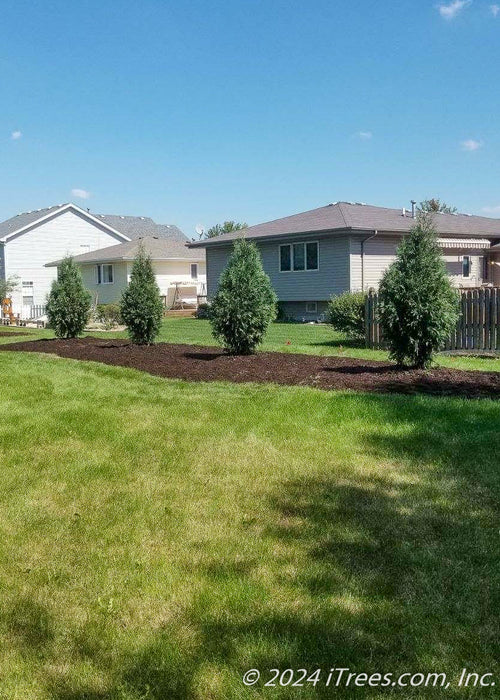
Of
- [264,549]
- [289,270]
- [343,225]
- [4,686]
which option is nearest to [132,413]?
[264,549]

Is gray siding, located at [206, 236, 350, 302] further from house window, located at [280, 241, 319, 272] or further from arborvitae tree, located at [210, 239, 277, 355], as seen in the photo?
arborvitae tree, located at [210, 239, 277, 355]

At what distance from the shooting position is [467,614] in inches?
120

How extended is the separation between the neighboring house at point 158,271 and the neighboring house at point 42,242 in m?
4.73

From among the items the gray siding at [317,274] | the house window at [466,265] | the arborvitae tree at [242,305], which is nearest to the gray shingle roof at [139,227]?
the gray siding at [317,274]

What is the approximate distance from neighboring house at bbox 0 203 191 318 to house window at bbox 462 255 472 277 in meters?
24.8

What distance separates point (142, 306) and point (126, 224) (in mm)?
37287

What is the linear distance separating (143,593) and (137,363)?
8.31 m

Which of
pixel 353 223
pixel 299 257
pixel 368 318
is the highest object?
pixel 353 223

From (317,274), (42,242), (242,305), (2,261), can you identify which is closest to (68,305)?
(242,305)

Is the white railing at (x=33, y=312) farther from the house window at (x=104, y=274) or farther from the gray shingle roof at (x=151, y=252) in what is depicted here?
the house window at (x=104, y=274)

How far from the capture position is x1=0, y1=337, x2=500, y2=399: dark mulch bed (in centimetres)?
848

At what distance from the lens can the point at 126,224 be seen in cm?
5019

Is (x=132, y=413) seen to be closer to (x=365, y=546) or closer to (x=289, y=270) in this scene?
(x=365, y=546)

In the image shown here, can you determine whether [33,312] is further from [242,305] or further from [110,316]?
[242,305]
